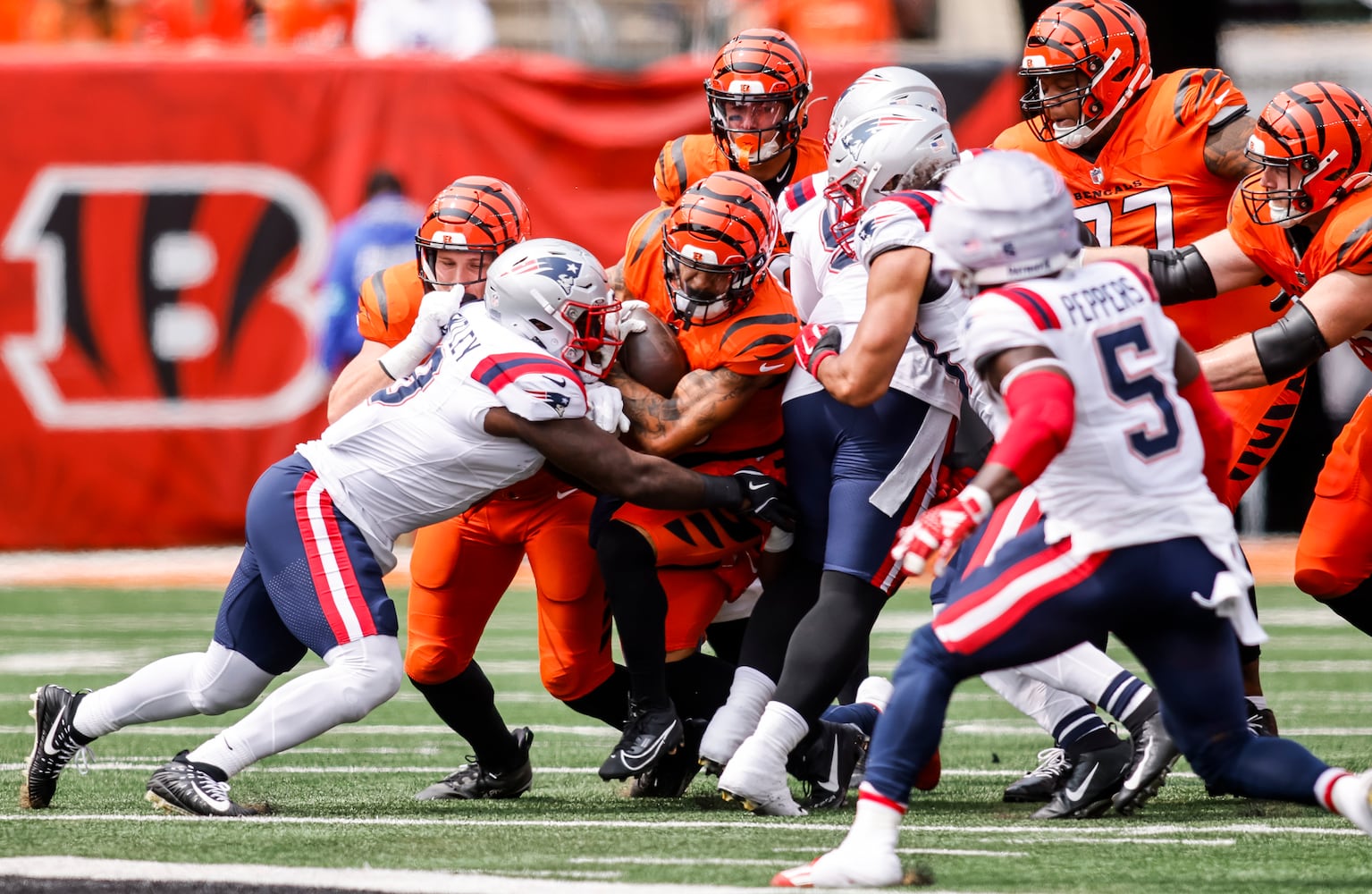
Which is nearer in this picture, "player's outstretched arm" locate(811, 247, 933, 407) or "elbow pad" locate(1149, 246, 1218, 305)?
"player's outstretched arm" locate(811, 247, 933, 407)

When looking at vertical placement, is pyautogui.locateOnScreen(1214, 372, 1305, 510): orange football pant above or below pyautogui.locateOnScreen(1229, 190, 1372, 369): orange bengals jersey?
below

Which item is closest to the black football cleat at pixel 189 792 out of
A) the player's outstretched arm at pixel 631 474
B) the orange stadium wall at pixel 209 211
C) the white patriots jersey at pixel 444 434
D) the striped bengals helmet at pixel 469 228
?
the white patriots jersey at pixel 444 434

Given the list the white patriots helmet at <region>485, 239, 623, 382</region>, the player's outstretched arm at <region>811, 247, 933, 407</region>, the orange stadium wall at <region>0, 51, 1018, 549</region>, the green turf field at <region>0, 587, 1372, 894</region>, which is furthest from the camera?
the orange stadium wall at <region>0, 51, 1018, 549</region>

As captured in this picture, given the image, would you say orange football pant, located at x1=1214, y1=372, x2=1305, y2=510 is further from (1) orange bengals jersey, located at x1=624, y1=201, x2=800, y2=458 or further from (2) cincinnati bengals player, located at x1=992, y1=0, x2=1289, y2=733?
(1) orange bengals jersey, located at x1=624, y1=201, x2=800, y2=458

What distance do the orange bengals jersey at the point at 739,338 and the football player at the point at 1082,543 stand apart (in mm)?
1080

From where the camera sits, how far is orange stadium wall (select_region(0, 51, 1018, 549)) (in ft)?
36.2

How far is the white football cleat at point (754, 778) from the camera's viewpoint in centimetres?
459

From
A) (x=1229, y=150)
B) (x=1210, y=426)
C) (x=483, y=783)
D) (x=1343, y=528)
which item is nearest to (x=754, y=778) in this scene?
(x=483, y=783)

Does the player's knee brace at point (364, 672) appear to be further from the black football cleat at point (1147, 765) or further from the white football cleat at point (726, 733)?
the black football cleat at point (1147, 765)

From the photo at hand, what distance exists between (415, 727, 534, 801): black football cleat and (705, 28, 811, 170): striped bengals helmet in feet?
5.83

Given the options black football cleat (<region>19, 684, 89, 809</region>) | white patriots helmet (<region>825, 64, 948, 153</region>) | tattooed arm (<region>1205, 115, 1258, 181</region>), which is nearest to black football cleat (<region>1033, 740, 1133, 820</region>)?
white patriots helmet (<region>825, 64, 948, 153</region>)

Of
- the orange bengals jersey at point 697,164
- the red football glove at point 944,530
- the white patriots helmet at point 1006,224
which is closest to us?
the red football glove at point 944,530

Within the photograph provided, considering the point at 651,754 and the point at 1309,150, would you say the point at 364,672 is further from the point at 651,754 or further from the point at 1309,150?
the point at 1309,150

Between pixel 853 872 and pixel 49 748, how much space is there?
7.11ft
